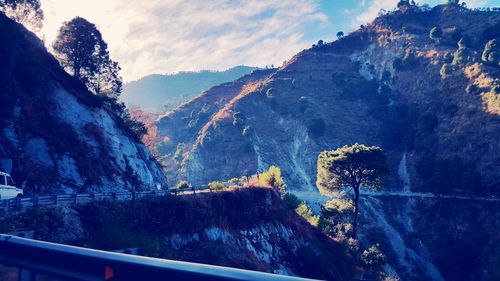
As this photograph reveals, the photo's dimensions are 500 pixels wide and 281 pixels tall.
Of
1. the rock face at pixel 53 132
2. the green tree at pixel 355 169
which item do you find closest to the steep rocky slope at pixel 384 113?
the green tree at pixel 355 169

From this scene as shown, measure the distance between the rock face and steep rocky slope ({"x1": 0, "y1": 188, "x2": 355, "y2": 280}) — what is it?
9020 millimetres

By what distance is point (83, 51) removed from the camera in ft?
147

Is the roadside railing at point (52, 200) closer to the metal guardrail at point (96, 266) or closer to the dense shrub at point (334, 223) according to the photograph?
the metal guardrail at point (96, 266)

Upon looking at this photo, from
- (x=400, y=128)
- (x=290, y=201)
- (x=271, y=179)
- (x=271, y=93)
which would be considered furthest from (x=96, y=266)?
(x=271, y=93)

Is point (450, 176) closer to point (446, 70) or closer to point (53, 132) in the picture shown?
point (446, 70)

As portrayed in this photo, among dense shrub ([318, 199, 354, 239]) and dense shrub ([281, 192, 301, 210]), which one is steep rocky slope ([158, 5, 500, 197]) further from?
dense shrub ([281, 192, 301, 210])

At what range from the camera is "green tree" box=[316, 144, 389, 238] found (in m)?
46.4

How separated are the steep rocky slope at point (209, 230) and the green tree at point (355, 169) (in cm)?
1164

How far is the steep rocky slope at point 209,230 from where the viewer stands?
1816 cm

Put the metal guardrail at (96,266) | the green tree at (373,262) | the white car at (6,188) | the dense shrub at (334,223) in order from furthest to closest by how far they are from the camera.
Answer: the dense shrub at (334,223) → the green tree at (373,262) → the white car at (6,188) → the metal guardrail at (96,266)

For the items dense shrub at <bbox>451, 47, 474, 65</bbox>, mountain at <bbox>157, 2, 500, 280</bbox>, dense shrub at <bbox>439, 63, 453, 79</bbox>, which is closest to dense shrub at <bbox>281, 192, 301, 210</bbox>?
mountain at <bbox>157, 2, 500, 280</bbox>

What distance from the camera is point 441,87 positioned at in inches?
3543

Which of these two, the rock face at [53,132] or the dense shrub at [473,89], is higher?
the dense shrub at [473,89]

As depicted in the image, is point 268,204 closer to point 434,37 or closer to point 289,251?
point 289,251
